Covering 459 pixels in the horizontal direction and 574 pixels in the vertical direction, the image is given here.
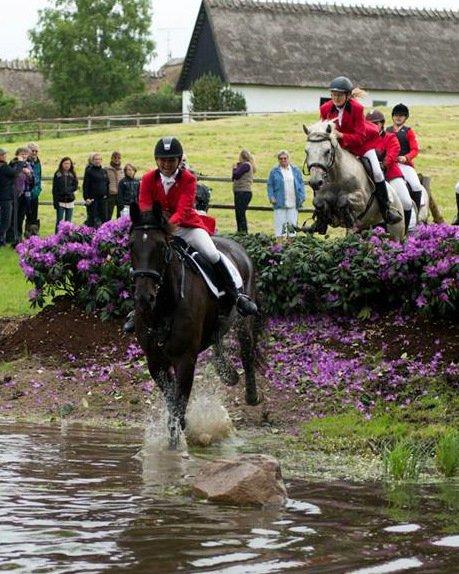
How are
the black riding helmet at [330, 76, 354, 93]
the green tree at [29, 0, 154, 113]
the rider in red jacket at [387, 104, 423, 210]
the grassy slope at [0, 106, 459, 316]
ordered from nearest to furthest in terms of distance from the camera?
the black riding helmet at [330, 76, 354, 93] → the rider in red jacket at [387, 104, 423, 210] → the grassy slope at [0, 106, 459, 316] → the green tree at [29, 0, 154, 113]

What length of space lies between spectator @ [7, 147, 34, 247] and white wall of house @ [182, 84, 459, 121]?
4728 cm

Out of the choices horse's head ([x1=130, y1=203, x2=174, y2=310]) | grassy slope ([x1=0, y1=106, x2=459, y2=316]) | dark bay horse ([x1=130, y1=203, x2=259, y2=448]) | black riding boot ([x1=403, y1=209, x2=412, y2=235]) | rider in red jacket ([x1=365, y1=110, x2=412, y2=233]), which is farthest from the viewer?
grassy slope ([x1=0, y1=106, x2=459, y2=316])

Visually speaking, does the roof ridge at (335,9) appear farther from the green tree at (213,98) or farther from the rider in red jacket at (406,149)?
the rider in red jacket at (406,149)

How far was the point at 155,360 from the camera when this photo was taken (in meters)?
12.0

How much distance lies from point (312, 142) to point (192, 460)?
6.01 metres

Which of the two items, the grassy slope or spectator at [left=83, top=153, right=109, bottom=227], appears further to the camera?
the grassy slope

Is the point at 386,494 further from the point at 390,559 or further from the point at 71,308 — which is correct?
the point at 71,308

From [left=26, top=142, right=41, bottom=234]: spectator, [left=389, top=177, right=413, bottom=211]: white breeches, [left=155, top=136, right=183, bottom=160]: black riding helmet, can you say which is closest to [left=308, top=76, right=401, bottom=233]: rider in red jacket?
[left=389, top=177, right=413, bottom=211]: white breeches

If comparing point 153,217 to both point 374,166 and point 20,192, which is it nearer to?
point 374,166

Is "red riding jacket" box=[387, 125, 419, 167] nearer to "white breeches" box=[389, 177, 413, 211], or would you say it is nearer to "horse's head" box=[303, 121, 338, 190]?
"white breeches" box=[389, 177, 413, 211]

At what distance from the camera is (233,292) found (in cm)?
1302

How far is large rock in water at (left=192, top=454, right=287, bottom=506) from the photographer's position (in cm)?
874

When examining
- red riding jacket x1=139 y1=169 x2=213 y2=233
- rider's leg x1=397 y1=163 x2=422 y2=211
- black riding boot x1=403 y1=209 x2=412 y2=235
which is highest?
rider's leg x1=397 y1=163 x2=422 y2=211

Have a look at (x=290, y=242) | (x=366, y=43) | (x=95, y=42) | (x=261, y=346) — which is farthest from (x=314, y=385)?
(x=95, y=42)
